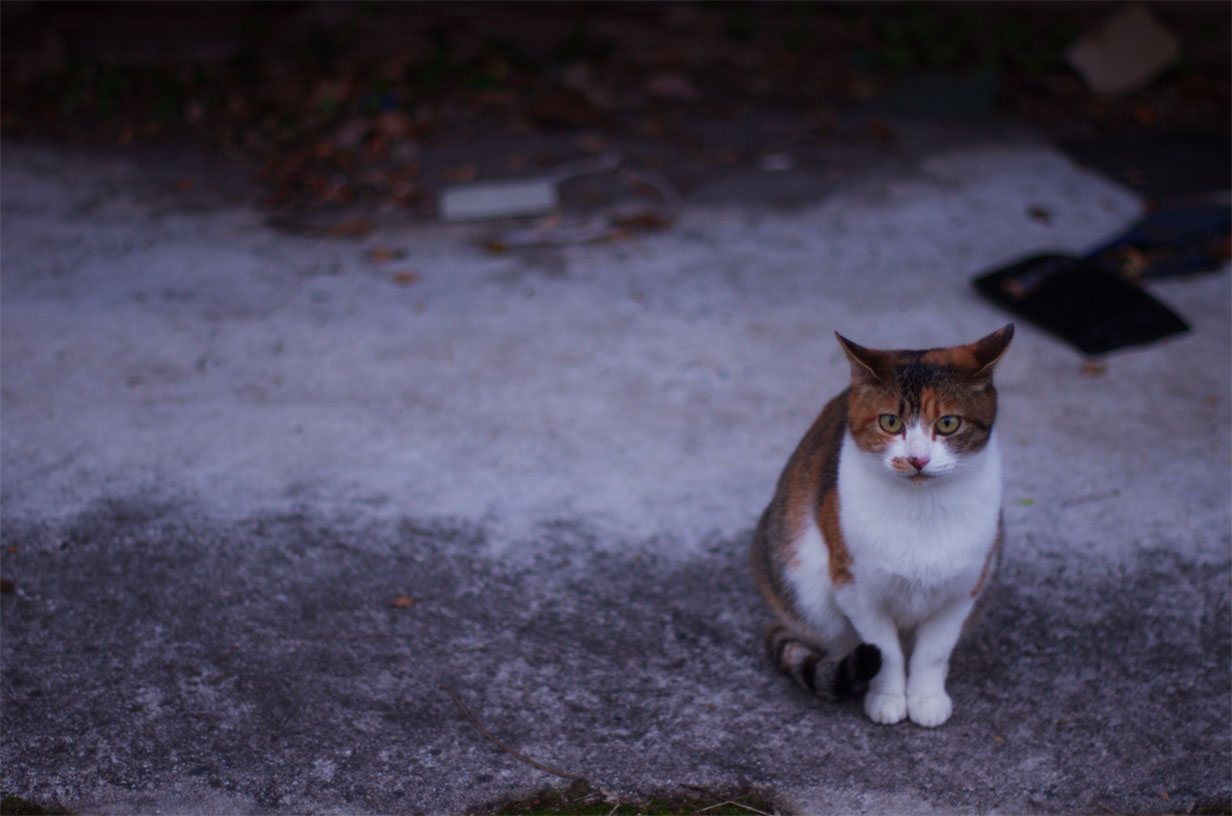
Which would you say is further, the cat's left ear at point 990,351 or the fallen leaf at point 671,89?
the fallen leaf at point 671,89

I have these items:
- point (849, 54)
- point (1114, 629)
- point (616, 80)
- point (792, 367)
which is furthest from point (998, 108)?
point (1114, 629)

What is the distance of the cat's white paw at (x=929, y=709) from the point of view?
2334mm

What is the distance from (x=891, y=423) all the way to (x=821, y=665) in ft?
2.10

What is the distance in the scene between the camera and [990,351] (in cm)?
201

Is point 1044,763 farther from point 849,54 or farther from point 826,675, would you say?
point 849,54

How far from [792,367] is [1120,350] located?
51.2 inches

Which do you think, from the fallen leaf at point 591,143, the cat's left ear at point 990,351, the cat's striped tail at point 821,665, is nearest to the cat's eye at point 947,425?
the cat's left ear at point 990,351

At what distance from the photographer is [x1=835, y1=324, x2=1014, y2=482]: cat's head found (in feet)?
6.47

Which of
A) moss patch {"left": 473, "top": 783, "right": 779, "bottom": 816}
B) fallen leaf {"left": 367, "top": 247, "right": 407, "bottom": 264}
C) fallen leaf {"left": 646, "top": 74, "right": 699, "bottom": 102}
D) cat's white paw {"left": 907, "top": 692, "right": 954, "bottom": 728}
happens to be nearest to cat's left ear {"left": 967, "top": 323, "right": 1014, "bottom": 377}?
cat's white paw {"left": 907, "top": 692, "right": 954, "bottom": 728}

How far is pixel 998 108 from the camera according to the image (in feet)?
19.7

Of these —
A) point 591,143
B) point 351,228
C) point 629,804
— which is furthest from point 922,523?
point 591,143

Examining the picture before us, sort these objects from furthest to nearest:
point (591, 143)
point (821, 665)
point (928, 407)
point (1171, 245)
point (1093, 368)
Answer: point (591, 143), point (1171, 245), point (1093, 368), point (821, 665), point (928, 407)

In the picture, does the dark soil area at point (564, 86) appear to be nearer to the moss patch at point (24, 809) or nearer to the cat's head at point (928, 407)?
the cat's head at point (928, 407)

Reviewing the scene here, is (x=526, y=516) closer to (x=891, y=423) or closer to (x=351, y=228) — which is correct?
(x=891, y=423)
